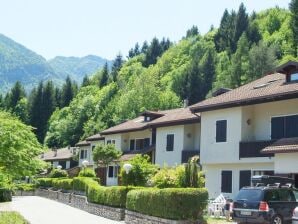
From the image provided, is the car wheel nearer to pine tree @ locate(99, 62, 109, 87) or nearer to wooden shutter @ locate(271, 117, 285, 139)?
wooden shutter @ locate(271, 117, 285, 139)

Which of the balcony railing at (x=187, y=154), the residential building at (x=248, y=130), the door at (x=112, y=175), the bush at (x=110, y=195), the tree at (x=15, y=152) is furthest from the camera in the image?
the door at (x=112, y=175)

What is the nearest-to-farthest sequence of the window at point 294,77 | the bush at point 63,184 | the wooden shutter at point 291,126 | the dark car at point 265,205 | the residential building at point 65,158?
the dark car at point 265,205 → the wooden shutter at point 291,126 → the window at point 294,77 → the bush at point 63,184 → the residential building at point 65,158

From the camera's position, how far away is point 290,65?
27.3 m

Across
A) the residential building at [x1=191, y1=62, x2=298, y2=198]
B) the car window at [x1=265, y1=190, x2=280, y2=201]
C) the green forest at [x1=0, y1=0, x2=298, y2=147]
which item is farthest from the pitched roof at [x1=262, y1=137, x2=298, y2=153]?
the green forest at [x1=0, y1=0, x2=298, y2=147]

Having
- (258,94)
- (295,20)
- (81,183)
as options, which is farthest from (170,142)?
(295,20)

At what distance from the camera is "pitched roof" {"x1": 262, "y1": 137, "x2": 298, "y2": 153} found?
78.1 feet

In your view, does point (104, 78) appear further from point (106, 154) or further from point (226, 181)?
point (226, 181)

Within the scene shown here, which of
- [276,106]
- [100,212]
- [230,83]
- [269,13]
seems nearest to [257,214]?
[276,106]

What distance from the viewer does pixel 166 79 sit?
128m

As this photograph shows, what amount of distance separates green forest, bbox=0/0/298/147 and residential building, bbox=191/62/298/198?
196ft

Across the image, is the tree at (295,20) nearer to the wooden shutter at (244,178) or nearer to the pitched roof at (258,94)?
the pitched roof at (258,94)

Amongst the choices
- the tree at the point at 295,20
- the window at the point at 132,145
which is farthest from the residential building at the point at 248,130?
the tree at the point at 295,20

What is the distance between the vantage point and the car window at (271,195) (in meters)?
17.9

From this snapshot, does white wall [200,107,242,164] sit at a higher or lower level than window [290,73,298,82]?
lower
